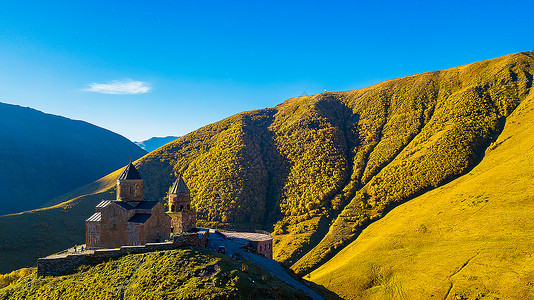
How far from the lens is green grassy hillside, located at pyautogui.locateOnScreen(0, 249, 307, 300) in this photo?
19234mm

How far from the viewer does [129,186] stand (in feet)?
117

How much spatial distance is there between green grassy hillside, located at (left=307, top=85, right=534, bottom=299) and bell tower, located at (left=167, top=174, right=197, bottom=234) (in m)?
19.8

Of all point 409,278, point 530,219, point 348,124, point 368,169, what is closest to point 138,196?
point 409,278

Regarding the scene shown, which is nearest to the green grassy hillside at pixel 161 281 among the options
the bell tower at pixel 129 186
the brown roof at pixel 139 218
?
the brown roof at pixel 139 218

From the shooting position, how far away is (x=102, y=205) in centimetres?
3469

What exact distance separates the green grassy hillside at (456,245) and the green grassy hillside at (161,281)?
22357 mm

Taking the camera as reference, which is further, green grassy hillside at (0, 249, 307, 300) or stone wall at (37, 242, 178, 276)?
stone wall at (37, 242, 178, 276)

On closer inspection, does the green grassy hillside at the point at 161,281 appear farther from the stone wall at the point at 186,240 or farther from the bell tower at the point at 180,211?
the bell tower at the point at 180,211

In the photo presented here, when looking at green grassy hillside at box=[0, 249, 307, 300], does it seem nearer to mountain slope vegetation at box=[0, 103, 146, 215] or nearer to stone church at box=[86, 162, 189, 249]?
stone church at box=[86, 162, 189, 249]

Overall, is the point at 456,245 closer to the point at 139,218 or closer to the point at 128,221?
the point at 139,218

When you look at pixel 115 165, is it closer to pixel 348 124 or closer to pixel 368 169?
pixel 348 124

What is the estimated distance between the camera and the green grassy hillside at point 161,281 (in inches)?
757

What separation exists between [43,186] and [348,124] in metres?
119

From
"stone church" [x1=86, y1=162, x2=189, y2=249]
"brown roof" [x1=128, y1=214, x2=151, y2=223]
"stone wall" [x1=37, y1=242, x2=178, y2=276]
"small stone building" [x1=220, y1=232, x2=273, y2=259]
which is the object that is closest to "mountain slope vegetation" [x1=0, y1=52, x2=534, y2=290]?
"small stone building" [x1=220, y1=232, x2=273, y2=259]
